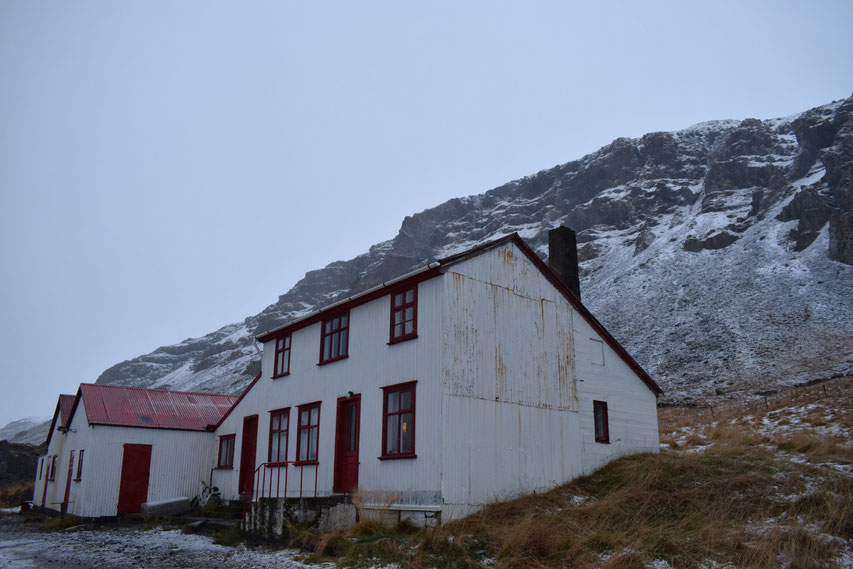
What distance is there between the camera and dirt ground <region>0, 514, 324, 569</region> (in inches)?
515

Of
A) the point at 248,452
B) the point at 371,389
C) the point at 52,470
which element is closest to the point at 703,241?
the point at 248,452

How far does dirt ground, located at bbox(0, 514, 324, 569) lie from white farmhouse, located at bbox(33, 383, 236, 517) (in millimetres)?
3457

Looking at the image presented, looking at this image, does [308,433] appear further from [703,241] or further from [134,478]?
[703,241]

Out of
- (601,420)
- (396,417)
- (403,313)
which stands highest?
(403,313)

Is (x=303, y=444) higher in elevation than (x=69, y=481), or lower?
higher

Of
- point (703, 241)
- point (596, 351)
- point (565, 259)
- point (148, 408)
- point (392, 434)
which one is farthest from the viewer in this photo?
point (703, 241)

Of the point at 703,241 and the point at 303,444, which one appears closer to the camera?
the point at 303,444

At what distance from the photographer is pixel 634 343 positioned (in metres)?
60.8

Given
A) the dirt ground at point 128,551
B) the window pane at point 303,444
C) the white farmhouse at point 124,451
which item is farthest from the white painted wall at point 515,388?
the white farmhouse at point 124,451

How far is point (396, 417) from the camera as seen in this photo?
55.3ft

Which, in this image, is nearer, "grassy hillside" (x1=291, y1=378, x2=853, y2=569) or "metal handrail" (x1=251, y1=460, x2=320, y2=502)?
"grassy hillside" (x1=291, y1=378, x2=853, y2=569)

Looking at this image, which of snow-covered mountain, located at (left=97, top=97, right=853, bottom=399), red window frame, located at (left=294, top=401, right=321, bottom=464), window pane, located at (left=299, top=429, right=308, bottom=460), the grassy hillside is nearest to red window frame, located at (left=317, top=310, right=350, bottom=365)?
red window frame, located at (left=294, top=401, right=321, bottom=464)

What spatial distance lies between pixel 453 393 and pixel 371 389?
3104mm

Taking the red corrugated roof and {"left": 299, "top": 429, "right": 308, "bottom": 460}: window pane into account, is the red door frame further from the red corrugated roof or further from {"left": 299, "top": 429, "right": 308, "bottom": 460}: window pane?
{"left": 299, "top": 429, "right": 308, "bottom": 460}: window pane
